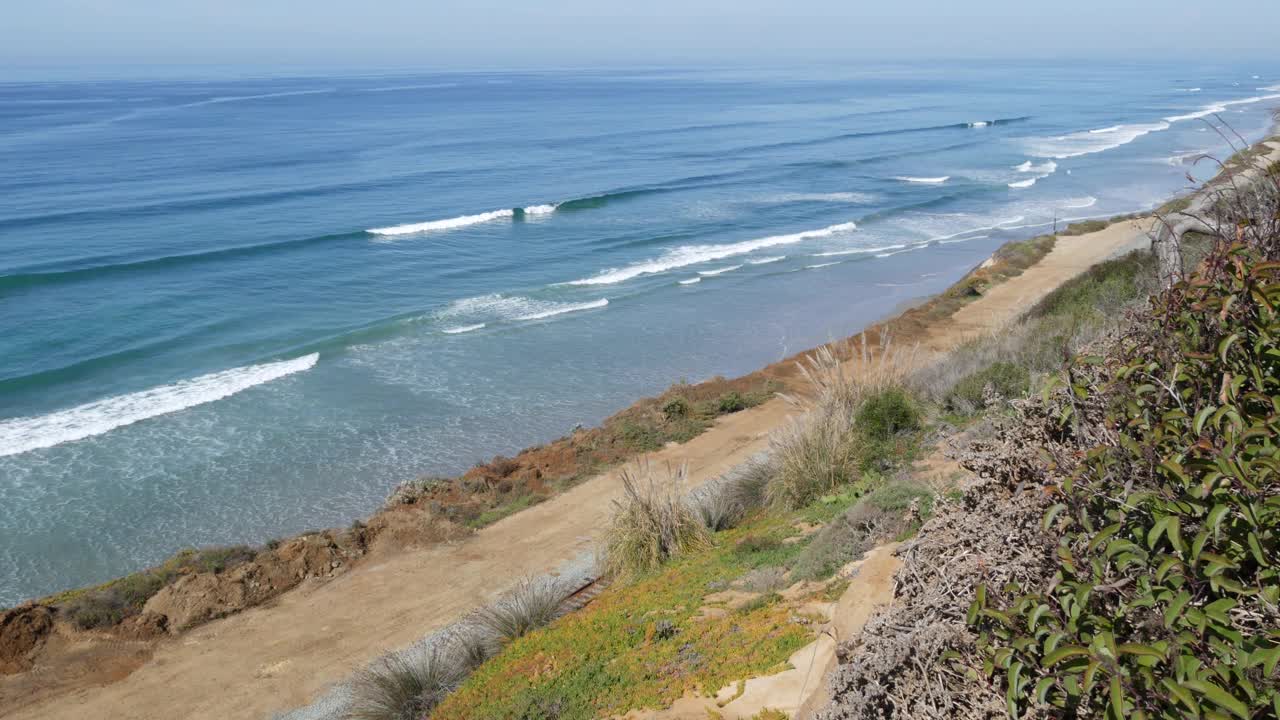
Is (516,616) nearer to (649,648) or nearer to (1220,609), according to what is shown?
(649,648)

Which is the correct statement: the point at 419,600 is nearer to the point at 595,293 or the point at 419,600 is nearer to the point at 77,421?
the point at 77,421

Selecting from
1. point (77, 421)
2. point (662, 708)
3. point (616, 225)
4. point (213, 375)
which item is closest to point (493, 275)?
point (616, 225)

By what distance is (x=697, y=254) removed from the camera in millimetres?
36156

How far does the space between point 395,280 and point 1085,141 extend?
59383 millimetres

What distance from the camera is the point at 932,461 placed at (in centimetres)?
984

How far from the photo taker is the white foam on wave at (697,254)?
33.3 m

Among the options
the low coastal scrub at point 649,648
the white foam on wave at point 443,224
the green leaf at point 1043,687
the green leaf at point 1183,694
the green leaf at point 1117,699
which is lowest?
the white foam on wave at point 443,224

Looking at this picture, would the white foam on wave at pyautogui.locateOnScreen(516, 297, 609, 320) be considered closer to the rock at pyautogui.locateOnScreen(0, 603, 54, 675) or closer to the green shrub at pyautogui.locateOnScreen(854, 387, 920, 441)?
the rock at pyautogui.locateOnScreen(0, 603, 54, 675)

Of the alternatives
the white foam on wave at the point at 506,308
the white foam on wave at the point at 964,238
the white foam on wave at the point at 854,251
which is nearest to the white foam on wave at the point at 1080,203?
the white foam on wave at the point at 964,238

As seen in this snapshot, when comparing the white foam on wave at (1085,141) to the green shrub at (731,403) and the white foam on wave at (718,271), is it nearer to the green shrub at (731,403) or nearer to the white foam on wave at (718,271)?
the white foam on wave at (718,271)

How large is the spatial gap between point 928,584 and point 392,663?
6385 mm

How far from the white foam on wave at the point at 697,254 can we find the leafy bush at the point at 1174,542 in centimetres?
2905

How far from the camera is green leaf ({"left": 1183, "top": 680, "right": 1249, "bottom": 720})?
253 cm

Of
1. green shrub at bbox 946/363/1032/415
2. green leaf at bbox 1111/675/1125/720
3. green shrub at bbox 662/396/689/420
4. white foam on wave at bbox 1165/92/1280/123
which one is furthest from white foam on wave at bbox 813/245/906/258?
white foam on wave at bbox 1165/92/1280/123
